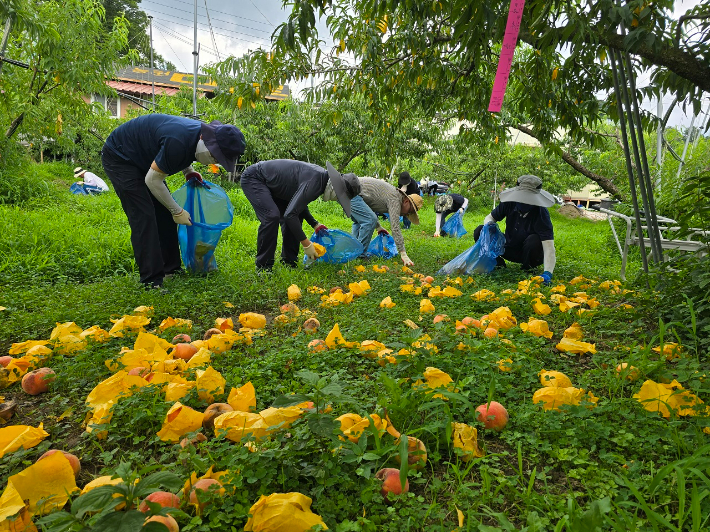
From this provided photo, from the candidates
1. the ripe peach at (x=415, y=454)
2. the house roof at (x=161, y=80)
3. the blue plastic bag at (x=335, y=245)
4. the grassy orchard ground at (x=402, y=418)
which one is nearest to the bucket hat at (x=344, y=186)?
the blue plastic bag at (x=335, y=245)

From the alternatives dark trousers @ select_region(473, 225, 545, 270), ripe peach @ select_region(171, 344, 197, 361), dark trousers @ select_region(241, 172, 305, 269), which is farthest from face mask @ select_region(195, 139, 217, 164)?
dark trousers @ select_region(473, 225, 545, 270)

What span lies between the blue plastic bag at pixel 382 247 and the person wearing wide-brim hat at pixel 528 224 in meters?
1.62

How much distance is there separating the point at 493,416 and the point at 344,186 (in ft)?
11.7

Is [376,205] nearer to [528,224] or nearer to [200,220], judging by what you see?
[528,224]

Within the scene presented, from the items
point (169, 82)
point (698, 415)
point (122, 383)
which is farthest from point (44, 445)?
point (169, 82)

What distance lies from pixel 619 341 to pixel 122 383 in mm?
2572

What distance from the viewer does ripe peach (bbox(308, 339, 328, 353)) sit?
2.22 m

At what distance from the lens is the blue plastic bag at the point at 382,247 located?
244 inches

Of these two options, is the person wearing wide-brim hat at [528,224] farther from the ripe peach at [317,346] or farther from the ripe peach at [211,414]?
the ripe peach at [211,414]

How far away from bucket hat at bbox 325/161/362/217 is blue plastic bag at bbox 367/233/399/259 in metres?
1.35

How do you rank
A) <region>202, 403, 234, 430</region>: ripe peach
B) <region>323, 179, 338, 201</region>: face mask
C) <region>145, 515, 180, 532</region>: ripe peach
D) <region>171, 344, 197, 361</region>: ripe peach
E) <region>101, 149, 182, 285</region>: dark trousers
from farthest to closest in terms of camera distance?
<region>323, 179, 338, 201</region>: face mask
<region>101, 149, 182, 285</region>: dark trousers
<region>171, 344, 197, 361</region>: ripe peach
<region>202, 403, 234, 430</region>: ripe peach
<region>145, 515, 180, 532</region>: ripe peach

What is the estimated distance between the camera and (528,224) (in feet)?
16.0

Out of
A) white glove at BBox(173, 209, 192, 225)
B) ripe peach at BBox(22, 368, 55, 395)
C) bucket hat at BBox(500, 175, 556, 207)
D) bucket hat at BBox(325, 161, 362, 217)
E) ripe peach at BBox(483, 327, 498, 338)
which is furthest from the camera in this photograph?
bucket hat at BBox(325, 161, 362, 217)

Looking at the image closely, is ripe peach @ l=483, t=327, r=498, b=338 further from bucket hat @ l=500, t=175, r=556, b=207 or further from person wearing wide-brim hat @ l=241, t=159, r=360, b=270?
person wearing wide-brim hat @ l=241, t=159, r=360, b=270
